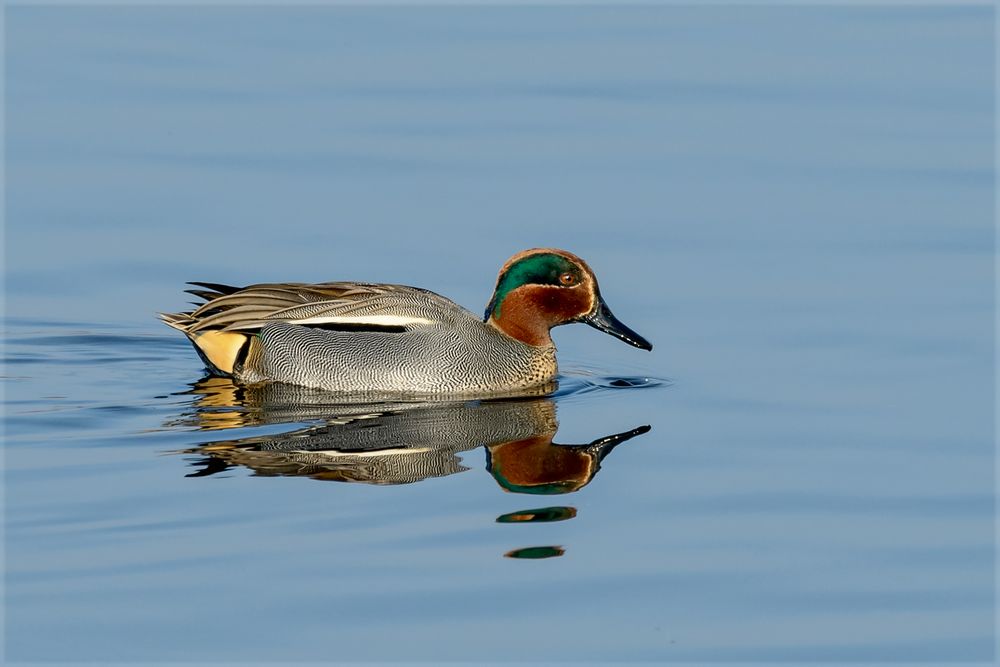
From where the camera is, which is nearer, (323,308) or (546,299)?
(323,308)

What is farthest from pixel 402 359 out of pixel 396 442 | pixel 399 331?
pixel 396 442

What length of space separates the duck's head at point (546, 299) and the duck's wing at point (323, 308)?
31 centimetres

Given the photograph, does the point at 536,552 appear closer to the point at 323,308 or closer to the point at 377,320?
the point at 377,320

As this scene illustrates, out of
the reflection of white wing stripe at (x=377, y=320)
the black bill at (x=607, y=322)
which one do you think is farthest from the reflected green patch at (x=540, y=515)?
the black bill at (x=607, y=322)

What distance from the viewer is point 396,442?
9.64 meters

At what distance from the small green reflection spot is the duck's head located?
3.59 m

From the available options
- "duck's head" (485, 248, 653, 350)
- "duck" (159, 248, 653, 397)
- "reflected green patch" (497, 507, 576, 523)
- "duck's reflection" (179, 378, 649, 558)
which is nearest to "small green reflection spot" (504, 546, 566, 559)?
"duck's reflection" (179, 378, 649, 558)

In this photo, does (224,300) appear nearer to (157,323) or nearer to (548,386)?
(157,323)

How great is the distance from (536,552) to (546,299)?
12.7ft

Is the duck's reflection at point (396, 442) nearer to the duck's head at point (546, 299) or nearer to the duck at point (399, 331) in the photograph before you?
the duck at point (399, 331)

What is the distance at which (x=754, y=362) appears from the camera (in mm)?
11211

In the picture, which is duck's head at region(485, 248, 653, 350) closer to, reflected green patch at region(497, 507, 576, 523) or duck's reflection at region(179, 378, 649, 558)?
duck's reflection at region(179, 378, 649, 558)

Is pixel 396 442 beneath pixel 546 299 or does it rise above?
beneath

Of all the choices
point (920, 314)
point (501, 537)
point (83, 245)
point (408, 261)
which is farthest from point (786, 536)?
point (83, 245)
